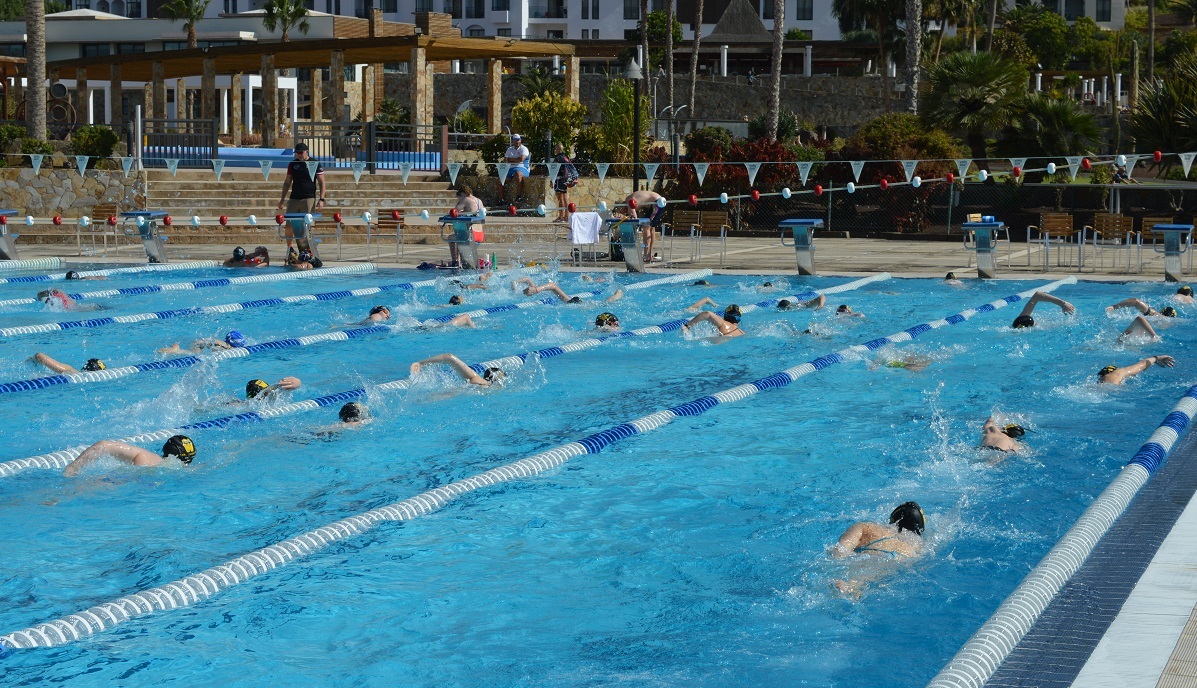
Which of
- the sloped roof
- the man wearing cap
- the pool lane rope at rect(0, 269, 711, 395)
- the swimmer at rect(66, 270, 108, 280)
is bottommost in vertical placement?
the pool lane rope at rect(0, 269, 711, 395)

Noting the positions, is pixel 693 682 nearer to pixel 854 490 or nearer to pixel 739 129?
pixel 854 490

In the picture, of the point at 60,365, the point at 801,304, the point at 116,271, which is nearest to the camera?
the point at 60,365

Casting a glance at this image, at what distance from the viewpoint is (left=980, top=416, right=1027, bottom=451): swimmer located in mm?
7730

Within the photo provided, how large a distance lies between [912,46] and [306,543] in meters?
24.8

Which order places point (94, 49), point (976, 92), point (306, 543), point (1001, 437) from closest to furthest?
point (306, 543), point (1001, 437), point (976, 92), point (94, 49)

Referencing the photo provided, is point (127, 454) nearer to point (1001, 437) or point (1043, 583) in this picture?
point (1043, 583)

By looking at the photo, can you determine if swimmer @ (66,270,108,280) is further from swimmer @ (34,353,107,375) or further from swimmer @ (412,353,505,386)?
swimmer @ (412,353,505,386)

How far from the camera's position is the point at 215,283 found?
1550 cm

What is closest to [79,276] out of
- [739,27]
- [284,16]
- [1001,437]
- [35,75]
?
[35,75]

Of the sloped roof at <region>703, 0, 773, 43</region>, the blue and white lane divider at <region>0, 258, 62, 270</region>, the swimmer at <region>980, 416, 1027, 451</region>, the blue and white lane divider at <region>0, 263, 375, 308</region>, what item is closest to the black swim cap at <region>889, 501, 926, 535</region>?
the swimmer at <region>980, 416, 1027, 451</region>

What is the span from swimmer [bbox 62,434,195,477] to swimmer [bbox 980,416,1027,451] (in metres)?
4.84

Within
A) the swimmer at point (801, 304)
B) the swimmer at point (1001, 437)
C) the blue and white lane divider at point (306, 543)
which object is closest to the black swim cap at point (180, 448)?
the blue and white lane divider at point (306, 543)

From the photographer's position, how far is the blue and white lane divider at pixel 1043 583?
13.1ft

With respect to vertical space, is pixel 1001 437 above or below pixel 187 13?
below
